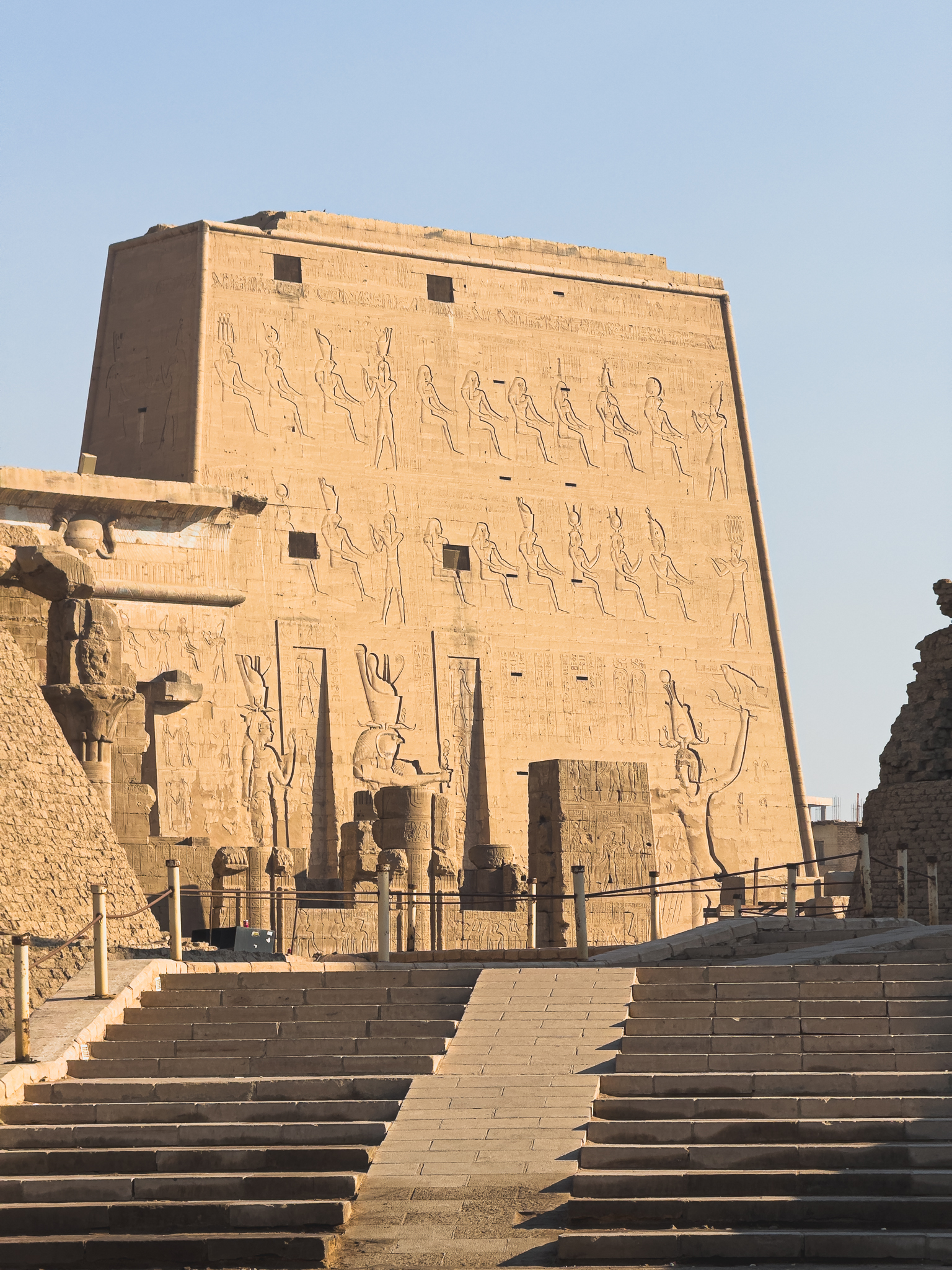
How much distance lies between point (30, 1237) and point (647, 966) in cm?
458

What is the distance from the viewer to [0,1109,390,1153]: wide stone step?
31.0ft

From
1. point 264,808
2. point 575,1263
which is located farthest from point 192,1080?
point 264,808

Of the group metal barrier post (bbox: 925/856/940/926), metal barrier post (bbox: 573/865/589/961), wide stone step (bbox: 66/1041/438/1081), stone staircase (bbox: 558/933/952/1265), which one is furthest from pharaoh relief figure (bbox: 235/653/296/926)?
wide stone step (bbox: 66/1041/438/1081)

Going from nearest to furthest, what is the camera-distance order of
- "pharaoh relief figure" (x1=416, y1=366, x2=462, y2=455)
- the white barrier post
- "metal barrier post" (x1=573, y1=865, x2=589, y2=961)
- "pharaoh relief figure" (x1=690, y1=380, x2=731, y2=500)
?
"metal barrier post" (x1=573, y1=865, x2=589, y2=961)
the white barrier post
"pharaoh relief figure" (x1=416, y1=366, x2=462, y2=455)
"pharaoh relief figure" (x1=690, y1=380, x2=731, y2=500)

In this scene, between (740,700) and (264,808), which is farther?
(740,700)

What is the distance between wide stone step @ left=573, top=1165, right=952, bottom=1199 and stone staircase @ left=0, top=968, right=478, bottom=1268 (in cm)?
109

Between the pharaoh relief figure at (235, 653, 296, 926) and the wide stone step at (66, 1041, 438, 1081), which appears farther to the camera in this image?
the pharaoh relief figure at (235, 653, 296, 926)

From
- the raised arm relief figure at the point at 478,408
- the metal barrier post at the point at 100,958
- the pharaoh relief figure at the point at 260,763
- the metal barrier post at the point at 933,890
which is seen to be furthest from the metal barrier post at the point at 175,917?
the raised arm relief figure at the point at 478,408

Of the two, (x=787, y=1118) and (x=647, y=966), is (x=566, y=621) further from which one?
(x=787, y=1118)

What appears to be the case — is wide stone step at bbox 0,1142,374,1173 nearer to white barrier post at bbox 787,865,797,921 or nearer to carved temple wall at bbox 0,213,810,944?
white barrier post at bbox 787,865,797,921

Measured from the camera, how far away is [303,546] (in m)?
33.6

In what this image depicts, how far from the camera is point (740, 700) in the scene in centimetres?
3734

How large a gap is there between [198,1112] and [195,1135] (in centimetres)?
33

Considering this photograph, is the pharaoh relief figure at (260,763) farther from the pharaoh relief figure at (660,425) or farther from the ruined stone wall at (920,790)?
the ruined stone wall at (920,790)
